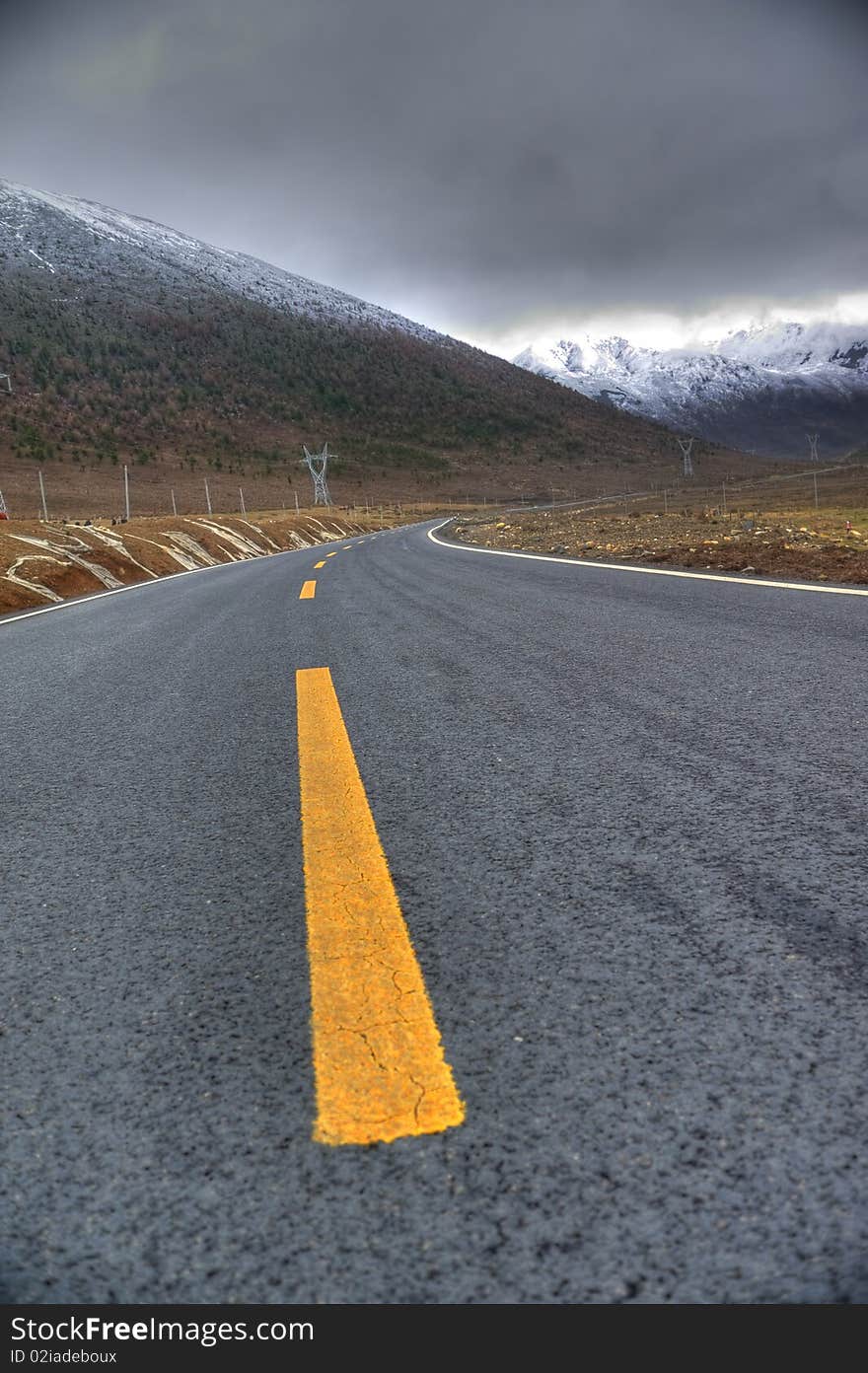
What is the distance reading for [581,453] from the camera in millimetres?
116688

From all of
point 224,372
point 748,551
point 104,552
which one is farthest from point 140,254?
point 748,551

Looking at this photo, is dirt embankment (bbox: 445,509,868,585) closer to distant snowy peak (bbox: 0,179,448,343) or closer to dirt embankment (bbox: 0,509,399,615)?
dirt embankment (bbox: 0,509,399,615)

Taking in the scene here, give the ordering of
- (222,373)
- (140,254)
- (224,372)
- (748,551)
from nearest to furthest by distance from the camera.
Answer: (748,551) < (222,373) < (224,372) < (140,254)

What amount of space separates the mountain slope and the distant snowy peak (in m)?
0.48

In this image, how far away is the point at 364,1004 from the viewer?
1.14 metres

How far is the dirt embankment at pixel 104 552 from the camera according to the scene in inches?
487

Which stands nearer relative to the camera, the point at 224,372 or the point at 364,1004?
the point at 364,1004

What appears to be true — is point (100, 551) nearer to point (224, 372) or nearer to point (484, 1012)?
point (484, 1012)

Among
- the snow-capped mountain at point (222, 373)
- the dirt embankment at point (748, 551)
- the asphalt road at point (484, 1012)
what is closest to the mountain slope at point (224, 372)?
the snow-capped mountain at point (222, 373)

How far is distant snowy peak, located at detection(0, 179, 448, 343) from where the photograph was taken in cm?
11269

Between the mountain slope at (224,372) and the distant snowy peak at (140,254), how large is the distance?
0.48 meters

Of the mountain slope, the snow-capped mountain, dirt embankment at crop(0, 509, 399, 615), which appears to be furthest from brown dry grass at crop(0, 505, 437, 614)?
the mountain slope

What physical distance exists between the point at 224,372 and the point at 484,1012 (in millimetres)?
109230
